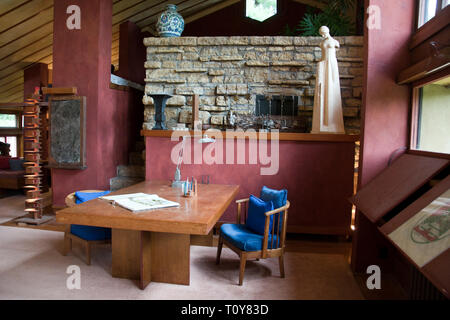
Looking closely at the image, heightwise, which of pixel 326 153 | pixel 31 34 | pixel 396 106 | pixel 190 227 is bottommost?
pixel 190 227

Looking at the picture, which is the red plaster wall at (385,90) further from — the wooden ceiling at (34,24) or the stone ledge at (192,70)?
the wooden ceiling at (34,24)

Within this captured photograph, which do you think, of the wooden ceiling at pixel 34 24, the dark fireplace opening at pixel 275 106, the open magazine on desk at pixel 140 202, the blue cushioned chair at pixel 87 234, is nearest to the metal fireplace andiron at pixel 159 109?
the dark fireplace opening at pixel 275 106

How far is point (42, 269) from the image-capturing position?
122 inches

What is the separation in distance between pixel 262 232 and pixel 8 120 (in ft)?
36.9

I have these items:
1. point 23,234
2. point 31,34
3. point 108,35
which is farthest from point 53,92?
point 31,34

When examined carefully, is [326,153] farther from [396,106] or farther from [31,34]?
[31,34]

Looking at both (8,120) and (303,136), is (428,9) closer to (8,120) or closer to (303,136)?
(303,136)

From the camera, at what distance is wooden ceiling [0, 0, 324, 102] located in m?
5.66

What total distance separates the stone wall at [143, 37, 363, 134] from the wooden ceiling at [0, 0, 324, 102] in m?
1.99

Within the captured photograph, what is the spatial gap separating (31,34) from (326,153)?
579 centimetres

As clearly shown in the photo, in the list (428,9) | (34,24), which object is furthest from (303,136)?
(34,24)

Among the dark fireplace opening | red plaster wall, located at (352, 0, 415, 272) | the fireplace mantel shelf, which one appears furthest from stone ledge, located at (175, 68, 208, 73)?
red plaster wall, located at (352, 0, 415, 272)

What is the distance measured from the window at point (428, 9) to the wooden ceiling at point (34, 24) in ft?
17.0

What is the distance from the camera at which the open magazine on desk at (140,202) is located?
2.50 metres
